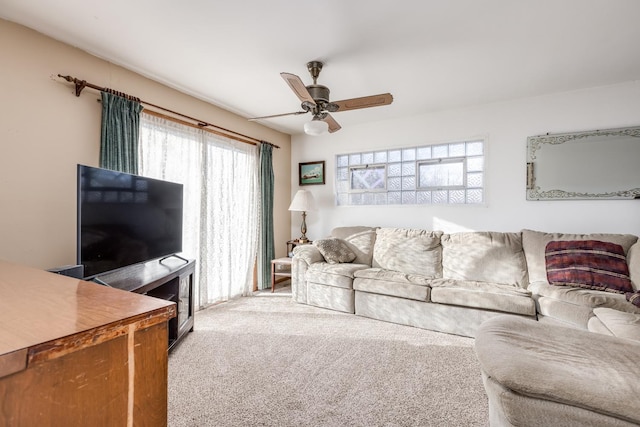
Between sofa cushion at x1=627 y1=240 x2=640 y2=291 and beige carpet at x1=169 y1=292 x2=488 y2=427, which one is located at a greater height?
sofa cushion at x1=627 y1=240 x2=640 y2=291

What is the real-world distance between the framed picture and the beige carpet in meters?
2.41

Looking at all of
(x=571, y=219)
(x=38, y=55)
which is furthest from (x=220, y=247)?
(x=571, y=219)

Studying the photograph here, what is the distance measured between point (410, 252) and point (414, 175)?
1162mm

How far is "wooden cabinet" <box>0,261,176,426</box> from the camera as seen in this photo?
1.38ft

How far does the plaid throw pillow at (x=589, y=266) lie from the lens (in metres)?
2.59

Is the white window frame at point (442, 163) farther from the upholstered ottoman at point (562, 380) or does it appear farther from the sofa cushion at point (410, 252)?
the upholstered ottoman at point (562, 380)

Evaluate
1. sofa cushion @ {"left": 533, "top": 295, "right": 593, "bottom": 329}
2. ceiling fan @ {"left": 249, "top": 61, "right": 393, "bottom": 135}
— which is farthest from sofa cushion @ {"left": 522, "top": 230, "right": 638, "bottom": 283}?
ceiling fan @ {"left": 249, "top": 61, "right": 393, "bottom": 135}

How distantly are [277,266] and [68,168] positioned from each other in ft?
9.55

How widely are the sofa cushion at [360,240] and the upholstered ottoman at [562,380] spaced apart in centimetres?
246

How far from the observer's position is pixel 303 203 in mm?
4445

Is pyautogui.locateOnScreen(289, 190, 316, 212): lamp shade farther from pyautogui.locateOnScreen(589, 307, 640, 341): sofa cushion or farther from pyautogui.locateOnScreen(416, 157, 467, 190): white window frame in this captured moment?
pyautogui.locateOnScreen(589, 307, 640, 341): sofa cushion

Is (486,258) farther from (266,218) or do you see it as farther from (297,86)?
(266,218)

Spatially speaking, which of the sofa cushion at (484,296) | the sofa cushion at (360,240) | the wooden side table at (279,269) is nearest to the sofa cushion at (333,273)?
the sofa cushion at (360,240)

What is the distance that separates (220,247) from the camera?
3801 mm
